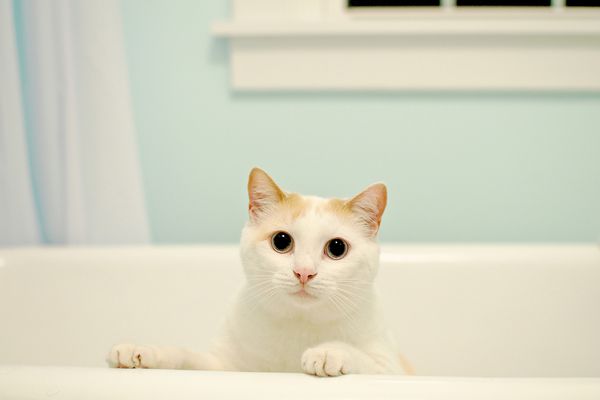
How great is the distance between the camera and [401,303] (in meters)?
1.28

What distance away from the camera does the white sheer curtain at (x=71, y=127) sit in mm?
1164

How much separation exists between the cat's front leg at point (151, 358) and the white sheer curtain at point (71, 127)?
2.04 ft

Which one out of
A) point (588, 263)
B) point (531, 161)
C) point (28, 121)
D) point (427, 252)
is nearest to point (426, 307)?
point (427, 252)

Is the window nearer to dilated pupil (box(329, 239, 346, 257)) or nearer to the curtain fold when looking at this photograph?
the curtain fold

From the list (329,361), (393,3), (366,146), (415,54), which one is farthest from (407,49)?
(329,361)

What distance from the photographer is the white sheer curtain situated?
1.16 m

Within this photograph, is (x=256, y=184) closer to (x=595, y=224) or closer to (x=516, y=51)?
(x=516, y=51)

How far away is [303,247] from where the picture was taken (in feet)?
2.44

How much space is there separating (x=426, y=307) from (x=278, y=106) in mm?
705

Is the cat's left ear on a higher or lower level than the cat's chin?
higher

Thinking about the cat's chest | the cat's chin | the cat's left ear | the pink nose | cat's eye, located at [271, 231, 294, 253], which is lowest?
the cat's chest

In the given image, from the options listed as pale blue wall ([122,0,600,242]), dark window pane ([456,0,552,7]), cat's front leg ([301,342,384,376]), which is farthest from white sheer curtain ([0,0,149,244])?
dark window pane ([456,0,552,7])

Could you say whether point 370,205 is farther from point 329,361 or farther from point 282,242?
point 329,361

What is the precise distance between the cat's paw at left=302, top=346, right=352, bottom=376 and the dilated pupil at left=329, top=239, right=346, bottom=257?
0.17 m
